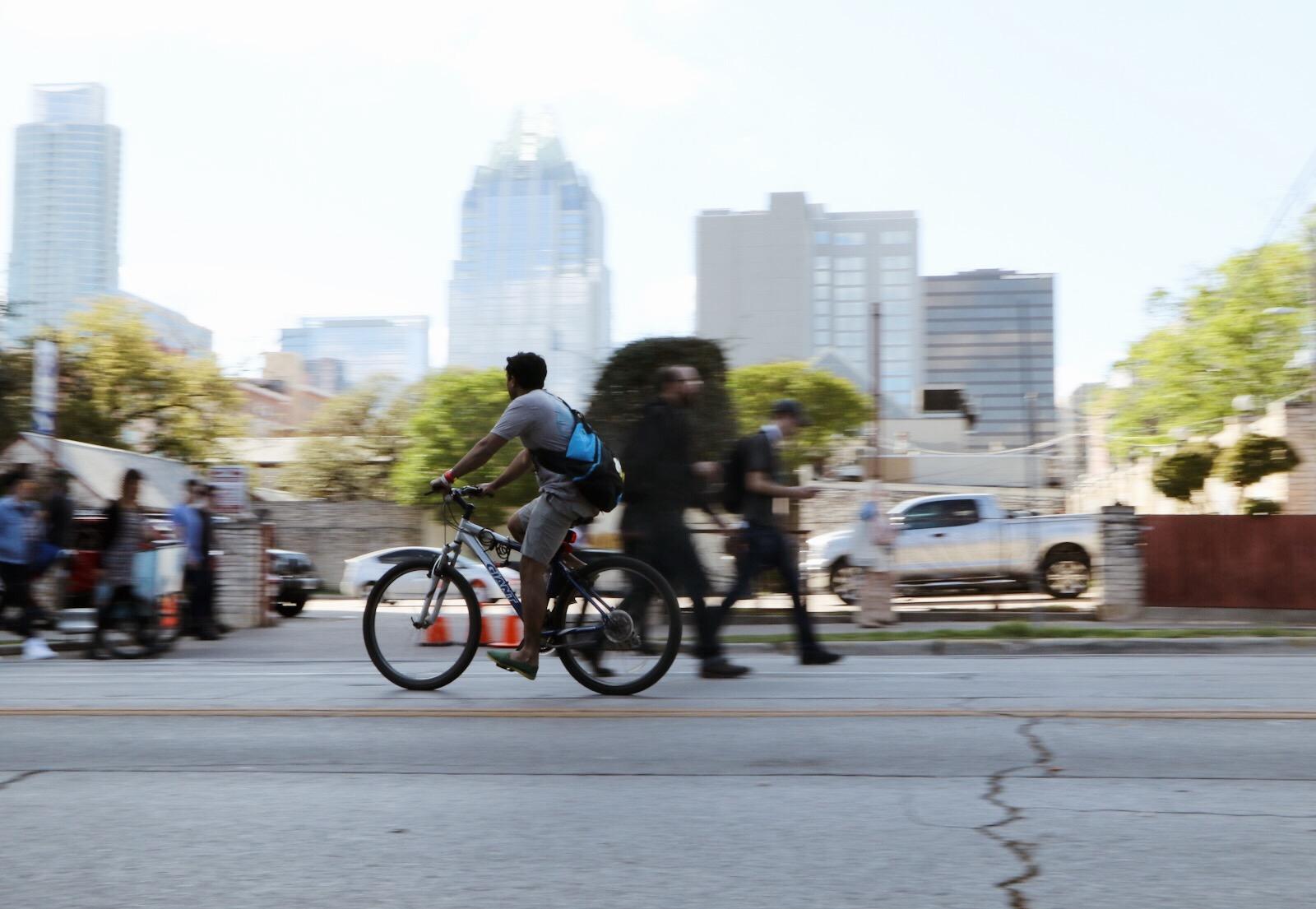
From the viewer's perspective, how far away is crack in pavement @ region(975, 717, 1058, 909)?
337 cm

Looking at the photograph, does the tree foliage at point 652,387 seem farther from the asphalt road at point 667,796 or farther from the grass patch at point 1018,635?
the asphalt road at point 667,796

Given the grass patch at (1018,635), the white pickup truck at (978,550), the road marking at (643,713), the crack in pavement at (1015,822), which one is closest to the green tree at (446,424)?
the white pickup truck at (978,550)

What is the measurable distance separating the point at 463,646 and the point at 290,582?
17212 millimetres

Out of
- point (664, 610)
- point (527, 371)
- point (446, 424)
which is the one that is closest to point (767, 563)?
point (664, 610)

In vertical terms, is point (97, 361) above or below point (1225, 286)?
below

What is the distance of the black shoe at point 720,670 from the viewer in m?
8.02

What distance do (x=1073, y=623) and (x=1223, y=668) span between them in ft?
31.9

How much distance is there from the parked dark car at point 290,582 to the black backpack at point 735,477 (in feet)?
52.0

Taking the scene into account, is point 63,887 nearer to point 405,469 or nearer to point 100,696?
point 100,696

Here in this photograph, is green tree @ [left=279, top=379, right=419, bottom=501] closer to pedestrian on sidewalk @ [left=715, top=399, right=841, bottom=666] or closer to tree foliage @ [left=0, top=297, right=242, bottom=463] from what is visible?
tree foliage @ [left=0, top=297, right=242, bottom=463]

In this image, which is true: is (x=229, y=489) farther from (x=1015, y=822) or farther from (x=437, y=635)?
(x=1015, y=822)

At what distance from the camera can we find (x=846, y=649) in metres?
12.5

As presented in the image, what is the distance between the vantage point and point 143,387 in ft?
127

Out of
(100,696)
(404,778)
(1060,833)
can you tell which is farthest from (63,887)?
(100,696)
